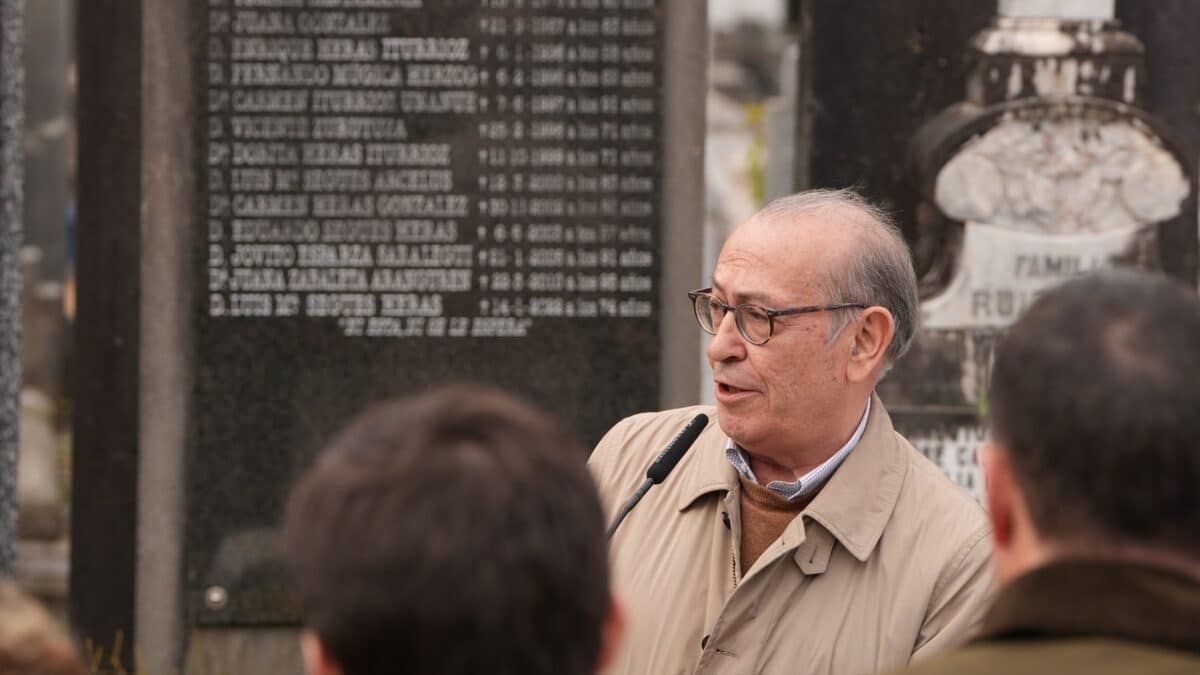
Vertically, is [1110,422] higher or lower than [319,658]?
higher

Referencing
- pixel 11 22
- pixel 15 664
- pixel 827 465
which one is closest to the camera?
pixel 15 664

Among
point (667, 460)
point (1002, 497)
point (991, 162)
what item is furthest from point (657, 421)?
point (991, 162)

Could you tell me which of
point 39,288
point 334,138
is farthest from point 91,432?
point 39,288

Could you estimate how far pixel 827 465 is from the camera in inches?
115

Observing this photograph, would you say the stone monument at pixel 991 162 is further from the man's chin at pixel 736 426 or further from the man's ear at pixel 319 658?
the man's ear at pixel 319 658

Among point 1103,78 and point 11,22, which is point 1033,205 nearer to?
point 1103,78

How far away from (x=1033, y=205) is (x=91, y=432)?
9.69 ft

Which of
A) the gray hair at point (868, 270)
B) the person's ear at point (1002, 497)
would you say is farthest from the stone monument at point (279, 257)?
the person's ear at point (1002, 497)

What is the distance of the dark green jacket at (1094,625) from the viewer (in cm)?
148

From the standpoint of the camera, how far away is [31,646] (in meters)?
1.76

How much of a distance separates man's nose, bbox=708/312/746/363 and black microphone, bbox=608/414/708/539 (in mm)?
127

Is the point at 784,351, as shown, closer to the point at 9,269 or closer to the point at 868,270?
the point at 868,270

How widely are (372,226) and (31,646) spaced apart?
344 cm

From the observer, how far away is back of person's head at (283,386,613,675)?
1.47 metres
